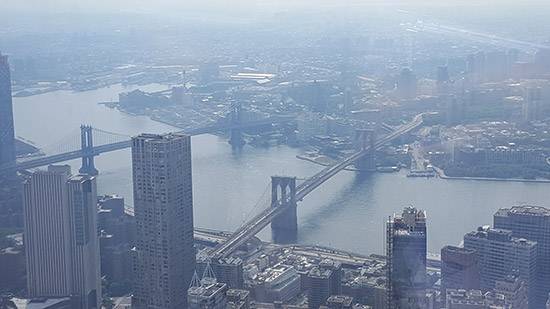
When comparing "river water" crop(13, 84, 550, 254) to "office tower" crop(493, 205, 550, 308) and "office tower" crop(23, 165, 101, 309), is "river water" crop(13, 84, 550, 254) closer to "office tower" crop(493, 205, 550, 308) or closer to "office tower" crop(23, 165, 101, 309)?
"office tower" crop(493, 205, 550, 308)

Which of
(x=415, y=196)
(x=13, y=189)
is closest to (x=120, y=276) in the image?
(x=13, y=189)

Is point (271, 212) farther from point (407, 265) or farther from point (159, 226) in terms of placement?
point (407, 265)

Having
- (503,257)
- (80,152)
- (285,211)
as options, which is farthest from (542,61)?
(503,257)

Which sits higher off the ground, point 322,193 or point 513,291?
point 513,291

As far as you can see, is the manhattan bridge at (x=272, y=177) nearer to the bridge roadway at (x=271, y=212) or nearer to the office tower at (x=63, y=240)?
the bridge roadway at (x=271, y=212)

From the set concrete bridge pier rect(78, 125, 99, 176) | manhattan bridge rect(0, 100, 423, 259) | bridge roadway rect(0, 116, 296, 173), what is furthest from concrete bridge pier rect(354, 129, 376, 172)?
concrete bridge pier rect(78, 125, 99, 176)

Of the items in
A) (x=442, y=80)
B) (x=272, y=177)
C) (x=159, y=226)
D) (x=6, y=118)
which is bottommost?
(x=272, y=177)

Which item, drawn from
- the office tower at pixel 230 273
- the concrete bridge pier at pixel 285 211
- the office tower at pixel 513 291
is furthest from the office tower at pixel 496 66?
the office tower at pixel 230 273
